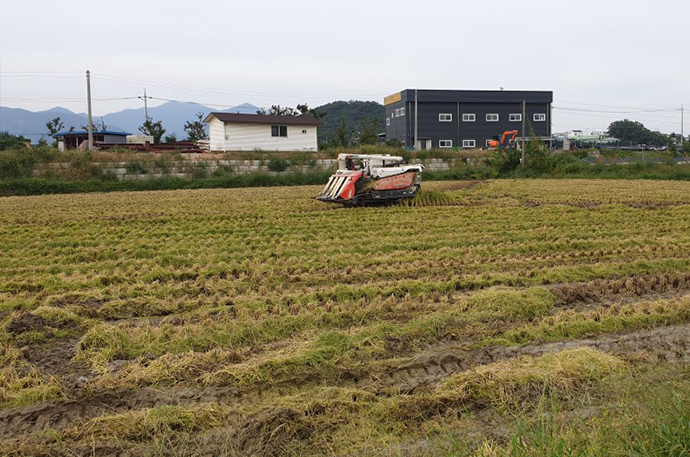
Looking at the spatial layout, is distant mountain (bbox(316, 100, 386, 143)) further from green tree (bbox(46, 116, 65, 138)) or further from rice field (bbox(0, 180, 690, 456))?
rice field (bbox(0, 180, 690, 456))

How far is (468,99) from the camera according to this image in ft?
186

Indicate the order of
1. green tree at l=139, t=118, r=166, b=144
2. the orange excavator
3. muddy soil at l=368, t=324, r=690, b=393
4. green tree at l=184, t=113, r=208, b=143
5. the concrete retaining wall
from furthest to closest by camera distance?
green tree at l=184, t=113, r=208, b=143, green tree at l=139, t=118, r=166, b=144, the orange excavator, the concrete retaining wall, muddy soil at l=368, t=324, r=690, b=393

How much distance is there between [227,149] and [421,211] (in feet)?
84.1

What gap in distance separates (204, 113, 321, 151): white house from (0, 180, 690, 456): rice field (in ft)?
93.7

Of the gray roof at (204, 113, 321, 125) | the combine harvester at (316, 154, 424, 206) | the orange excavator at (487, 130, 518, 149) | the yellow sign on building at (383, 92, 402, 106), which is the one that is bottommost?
the combine harvester at (316, 154, 424, 206)

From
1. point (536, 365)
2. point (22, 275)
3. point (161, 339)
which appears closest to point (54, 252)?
point (22, 275)

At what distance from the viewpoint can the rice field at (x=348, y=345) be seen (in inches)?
152

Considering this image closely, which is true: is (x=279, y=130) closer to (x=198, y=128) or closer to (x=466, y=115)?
(x=198, y=128)

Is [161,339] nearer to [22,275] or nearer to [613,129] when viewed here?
[22,275]

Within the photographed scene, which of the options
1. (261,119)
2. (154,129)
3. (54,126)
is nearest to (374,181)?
(261,119)

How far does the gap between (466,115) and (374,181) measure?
1630 inches

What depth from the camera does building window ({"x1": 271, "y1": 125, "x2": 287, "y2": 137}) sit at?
40812 mm

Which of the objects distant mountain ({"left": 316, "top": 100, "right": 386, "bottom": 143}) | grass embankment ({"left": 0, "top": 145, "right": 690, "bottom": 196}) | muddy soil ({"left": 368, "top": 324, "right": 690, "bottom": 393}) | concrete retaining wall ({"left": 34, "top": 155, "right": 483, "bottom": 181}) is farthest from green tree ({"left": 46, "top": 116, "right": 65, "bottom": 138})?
muddy soil ({"left": 368, "top": 324, "right": 690, "bottom": 393})

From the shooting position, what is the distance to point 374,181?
17828 mm
